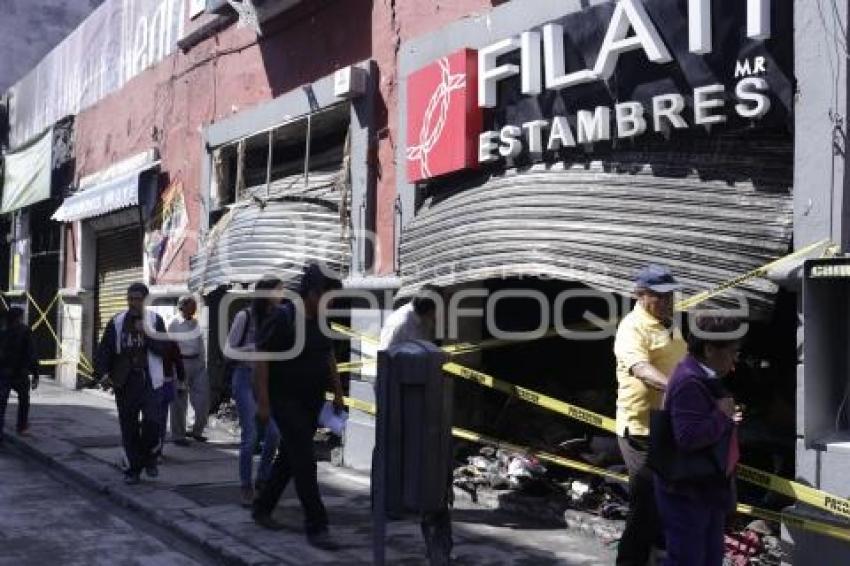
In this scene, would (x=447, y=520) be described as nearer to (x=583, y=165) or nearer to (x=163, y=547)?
(x=163, y=547)

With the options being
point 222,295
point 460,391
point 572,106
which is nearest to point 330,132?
point 222,295

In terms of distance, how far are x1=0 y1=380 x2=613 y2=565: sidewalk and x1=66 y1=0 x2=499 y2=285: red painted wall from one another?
8.39 ft

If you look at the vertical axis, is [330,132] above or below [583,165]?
above

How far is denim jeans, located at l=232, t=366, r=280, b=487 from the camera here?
7445 millimetres

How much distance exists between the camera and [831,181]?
5457 mm

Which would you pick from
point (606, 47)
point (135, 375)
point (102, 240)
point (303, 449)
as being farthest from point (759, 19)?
point (102, 240)

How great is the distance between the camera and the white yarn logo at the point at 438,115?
823 centimetres

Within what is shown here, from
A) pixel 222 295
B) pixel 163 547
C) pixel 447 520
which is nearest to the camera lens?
pixel 447 520

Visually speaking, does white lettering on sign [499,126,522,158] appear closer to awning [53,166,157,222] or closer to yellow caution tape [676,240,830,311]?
yellow caution tape [676,240,830,311]

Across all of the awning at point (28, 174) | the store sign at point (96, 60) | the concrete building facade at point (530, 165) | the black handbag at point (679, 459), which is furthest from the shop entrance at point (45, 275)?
the black handbag at point (679, 459)

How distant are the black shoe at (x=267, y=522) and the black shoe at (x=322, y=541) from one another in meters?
0.47

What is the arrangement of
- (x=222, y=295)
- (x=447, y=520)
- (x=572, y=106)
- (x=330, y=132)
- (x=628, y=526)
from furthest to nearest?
(x=222, y=295)
(x=330, y=132)
(x=572, y=106)
(x=447, y=520)
(x=628, y=526)

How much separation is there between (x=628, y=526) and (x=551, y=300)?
11.3 feet

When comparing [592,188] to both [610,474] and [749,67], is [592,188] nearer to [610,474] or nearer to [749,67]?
[749,67]
